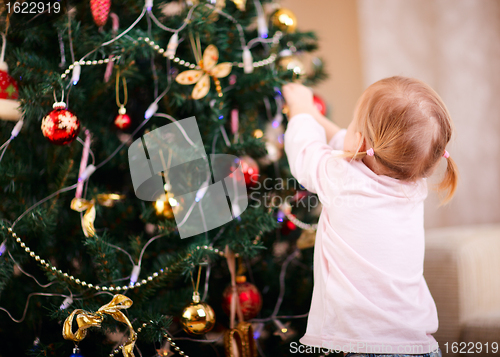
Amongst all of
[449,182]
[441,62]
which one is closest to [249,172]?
[449,182]

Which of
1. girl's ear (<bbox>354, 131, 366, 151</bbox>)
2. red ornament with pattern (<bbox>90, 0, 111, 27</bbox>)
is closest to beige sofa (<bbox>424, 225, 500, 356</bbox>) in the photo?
girl's ear (<bbox>354, 131, 366, 151</bbox>)

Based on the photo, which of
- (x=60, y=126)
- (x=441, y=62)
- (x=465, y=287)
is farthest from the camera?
(x=441, y=62)

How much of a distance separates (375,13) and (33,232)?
133cm

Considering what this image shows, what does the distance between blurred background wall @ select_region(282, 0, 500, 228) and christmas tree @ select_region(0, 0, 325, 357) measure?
65cm

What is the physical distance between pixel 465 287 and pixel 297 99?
1.84 ft

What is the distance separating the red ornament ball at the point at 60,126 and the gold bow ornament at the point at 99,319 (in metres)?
0.28

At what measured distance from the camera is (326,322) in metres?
0.66

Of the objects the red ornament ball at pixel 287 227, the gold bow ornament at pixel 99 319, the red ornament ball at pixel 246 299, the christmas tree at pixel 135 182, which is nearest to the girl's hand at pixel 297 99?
the christmas tree at pixel 135 182

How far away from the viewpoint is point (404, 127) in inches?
24.9

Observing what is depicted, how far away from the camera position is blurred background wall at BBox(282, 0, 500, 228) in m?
1.32

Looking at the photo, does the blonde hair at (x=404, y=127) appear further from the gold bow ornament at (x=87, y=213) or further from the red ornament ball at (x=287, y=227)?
the gold bow ornament at (x=87, y=213)

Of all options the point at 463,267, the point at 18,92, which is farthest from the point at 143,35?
the point at 463,267

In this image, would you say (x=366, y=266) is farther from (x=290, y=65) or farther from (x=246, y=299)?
(x=290, y=65)

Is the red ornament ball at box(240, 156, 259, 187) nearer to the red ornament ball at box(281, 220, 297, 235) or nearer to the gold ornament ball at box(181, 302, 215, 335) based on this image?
the red ornament ball at box(281, 220, 297, 235)
